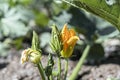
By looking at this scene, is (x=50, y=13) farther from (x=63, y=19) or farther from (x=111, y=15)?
(x=111, y=15)

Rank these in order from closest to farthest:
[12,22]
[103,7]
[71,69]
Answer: [103,7], [71,69], [12,22]

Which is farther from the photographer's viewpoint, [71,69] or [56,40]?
[71,69]

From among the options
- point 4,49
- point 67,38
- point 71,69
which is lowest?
point 71,69

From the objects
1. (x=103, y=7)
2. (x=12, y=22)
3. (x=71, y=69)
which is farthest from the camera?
(x=12, y=22)

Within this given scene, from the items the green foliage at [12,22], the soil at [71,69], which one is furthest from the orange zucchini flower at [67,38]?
the green foliage at [12,22]

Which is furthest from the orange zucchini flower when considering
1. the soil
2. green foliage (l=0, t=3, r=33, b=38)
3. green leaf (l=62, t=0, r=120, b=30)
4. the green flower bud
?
green foliage (l=0, t=3, r=33, b=38)

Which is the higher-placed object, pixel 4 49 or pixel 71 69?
pixel 4 49

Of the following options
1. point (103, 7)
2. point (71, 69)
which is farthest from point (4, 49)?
point (103, 7)

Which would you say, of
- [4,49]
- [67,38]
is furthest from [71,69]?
[67,38]

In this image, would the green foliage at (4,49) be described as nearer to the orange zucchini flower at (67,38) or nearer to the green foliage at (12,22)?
the green foliage at (12,22)

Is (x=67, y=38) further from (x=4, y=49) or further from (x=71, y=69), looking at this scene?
(x=4, y=49)
